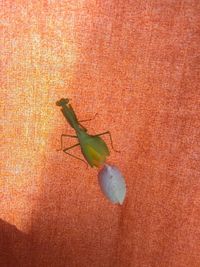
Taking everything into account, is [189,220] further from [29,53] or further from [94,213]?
[29,53]

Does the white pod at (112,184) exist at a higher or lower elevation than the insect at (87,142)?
lower

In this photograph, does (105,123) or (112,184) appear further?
(105,123)

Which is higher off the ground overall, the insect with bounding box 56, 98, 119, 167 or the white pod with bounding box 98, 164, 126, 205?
the insect with bounding box 56, 98, 119, 167

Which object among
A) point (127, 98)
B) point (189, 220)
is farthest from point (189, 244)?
point (127, 98)
